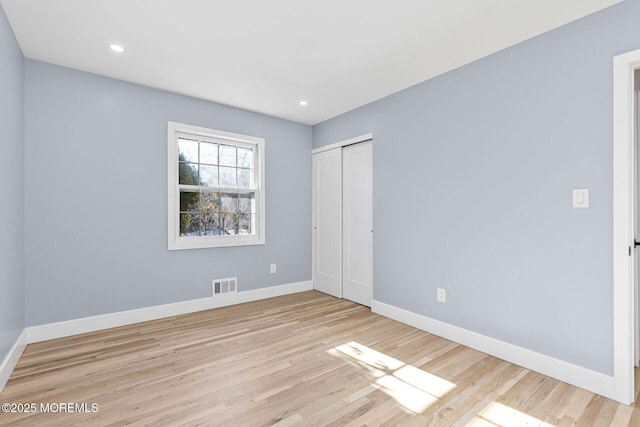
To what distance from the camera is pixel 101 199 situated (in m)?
3.09

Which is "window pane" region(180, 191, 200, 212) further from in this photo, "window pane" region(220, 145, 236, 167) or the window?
"window pane" region(220, 145, 236, 167)

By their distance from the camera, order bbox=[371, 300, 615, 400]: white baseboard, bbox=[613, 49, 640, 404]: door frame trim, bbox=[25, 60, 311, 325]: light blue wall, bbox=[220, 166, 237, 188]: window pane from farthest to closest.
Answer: bbox=[220, 166, 237, 188]: window pane, bbox=[25, 60, 311, 325]: light blue wall, bbox=[371, 300, 615, 400]: white baseboard, bbox=[613, 49, 640, 404]: door frame trim

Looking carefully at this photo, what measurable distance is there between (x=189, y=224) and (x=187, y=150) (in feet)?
2.96

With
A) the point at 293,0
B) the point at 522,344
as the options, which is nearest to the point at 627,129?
the point at 522,344

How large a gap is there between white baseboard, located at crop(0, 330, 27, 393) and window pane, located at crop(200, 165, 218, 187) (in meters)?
2.17

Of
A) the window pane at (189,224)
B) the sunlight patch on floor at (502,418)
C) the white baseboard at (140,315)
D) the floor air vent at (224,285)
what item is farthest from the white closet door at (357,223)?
the sunlight patch on floor at (502,418)

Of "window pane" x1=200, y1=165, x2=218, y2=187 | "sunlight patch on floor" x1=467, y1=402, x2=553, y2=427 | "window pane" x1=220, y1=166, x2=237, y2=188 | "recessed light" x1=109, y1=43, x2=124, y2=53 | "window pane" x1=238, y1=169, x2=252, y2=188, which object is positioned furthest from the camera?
"window pane" x1=238, y1=169, x2=252, y2=188

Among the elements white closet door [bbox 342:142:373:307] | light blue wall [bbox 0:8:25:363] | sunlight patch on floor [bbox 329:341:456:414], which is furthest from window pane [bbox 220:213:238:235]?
sunlight patch on floor [bbox 329:341:456:414]

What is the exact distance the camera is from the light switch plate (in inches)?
82.0

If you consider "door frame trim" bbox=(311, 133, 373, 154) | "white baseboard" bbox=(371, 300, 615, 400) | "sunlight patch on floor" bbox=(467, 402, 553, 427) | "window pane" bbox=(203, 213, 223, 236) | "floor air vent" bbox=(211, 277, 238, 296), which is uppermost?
"door frame trim" bbox=(311, 133, 373, 154)

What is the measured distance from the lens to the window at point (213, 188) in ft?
11.7

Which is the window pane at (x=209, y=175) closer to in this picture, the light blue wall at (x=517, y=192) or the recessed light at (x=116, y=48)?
the recessed light at (x=116, y=48)

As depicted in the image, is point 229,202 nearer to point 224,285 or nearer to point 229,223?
point 229,223

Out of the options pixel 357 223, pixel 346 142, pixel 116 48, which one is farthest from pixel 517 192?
pixel 116 48
